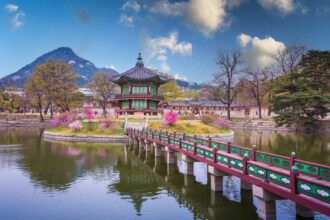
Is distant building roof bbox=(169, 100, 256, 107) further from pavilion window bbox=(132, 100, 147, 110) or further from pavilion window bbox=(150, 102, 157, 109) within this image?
pavilion window bbox=(132, 100, 147, 110)

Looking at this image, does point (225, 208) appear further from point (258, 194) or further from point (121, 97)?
point (121, 97)

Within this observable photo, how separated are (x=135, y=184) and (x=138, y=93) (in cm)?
4148

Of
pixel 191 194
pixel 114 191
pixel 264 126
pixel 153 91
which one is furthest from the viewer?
pixel 264 126

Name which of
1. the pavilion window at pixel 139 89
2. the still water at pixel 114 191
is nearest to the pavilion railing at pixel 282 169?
the still water at pixel 114 191

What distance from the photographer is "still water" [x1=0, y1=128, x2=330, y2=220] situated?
14664 mm

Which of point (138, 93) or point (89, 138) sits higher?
point (138, 93)

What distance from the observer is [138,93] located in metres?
60.9

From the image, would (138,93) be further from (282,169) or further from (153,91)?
(282,169)

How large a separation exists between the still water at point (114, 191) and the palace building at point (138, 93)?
30377 millimetres

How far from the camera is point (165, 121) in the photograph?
162 feet

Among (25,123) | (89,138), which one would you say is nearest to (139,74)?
(89,138)

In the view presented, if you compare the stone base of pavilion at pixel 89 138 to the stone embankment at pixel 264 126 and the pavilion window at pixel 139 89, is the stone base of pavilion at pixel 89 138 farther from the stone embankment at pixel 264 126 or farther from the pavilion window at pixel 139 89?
the stone embankment at pixel 264 126

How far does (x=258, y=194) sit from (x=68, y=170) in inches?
676

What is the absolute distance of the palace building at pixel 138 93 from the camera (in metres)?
60.2
